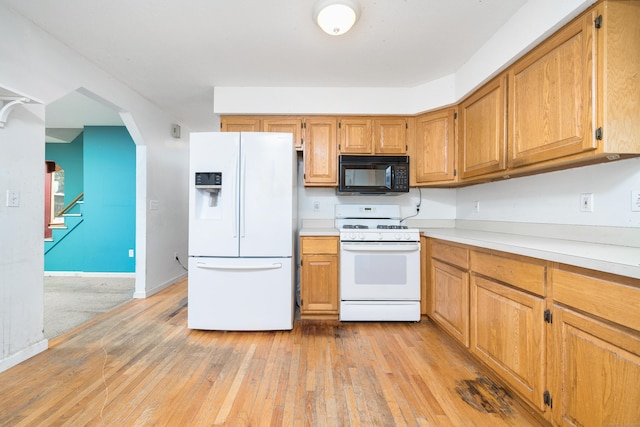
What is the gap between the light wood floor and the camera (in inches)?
53.6

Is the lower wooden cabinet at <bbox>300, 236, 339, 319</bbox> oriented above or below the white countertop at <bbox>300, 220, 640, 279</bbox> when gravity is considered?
below

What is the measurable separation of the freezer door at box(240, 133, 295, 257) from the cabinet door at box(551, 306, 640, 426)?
1.79 meters

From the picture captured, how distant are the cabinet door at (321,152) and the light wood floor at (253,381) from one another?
148cm

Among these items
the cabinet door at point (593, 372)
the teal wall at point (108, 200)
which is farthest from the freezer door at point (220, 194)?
the teal wall at point (108, 200)

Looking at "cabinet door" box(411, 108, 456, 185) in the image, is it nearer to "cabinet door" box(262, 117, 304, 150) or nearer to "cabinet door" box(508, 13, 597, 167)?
"cabinet door" box(508, 13, 597, 167)

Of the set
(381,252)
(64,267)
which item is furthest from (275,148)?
(64,267)

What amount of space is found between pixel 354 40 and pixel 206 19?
3.43 feet

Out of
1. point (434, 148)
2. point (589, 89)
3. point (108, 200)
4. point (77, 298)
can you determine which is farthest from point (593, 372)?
point (108, 200)

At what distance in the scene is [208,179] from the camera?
7.47ft

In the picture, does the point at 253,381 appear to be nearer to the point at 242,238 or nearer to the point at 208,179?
the point at 242,238

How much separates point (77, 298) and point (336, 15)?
13.0 feet

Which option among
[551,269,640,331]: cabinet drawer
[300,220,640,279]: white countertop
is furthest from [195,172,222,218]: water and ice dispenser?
[551,269,640,331]: cabinet drawer

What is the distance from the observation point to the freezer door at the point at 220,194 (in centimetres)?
227

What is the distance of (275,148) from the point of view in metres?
2.31
